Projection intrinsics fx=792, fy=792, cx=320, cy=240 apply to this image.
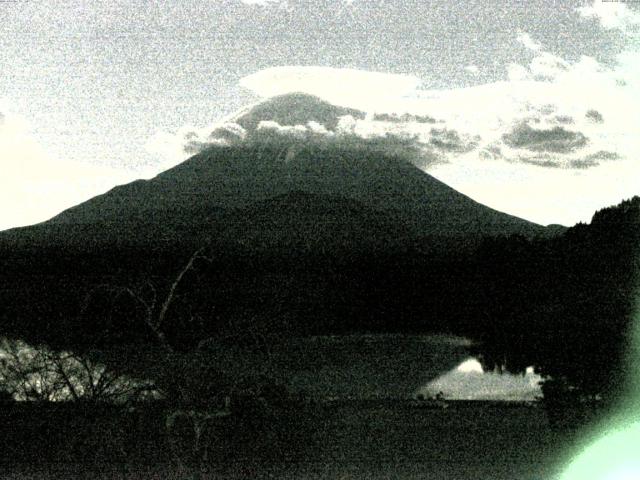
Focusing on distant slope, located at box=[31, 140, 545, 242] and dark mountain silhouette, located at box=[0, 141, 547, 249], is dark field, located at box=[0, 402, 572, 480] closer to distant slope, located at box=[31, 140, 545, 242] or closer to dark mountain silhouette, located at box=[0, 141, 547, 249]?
dark mountain silhouette, located at box=[0, 141, 547, 249]

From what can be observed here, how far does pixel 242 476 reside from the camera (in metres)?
11.1

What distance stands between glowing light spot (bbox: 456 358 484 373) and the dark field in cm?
571

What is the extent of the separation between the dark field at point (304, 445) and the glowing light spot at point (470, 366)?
5.71 metres

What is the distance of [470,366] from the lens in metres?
19.2

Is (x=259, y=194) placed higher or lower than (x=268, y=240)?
higher

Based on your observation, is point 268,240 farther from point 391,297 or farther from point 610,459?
point 610,459

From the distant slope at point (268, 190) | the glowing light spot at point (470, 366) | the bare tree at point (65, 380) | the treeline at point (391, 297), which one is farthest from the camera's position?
the distant slope at point (268, 190)

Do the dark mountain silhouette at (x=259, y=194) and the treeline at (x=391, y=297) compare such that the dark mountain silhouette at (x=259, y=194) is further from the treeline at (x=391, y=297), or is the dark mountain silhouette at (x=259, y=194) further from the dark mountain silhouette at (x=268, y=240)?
the treeline at (x=391, y=297)

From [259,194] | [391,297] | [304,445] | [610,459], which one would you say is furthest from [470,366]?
[259,194]

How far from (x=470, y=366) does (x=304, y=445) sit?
844 centimetres

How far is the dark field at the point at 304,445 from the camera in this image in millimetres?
10836

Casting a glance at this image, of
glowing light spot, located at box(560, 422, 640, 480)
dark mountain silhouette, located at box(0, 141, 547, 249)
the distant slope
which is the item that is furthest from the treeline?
the distant slope

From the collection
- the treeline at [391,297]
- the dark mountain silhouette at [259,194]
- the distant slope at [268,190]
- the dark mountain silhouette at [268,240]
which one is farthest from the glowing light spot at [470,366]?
the distant slope at [268,190]

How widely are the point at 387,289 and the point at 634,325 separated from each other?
14622 mm
